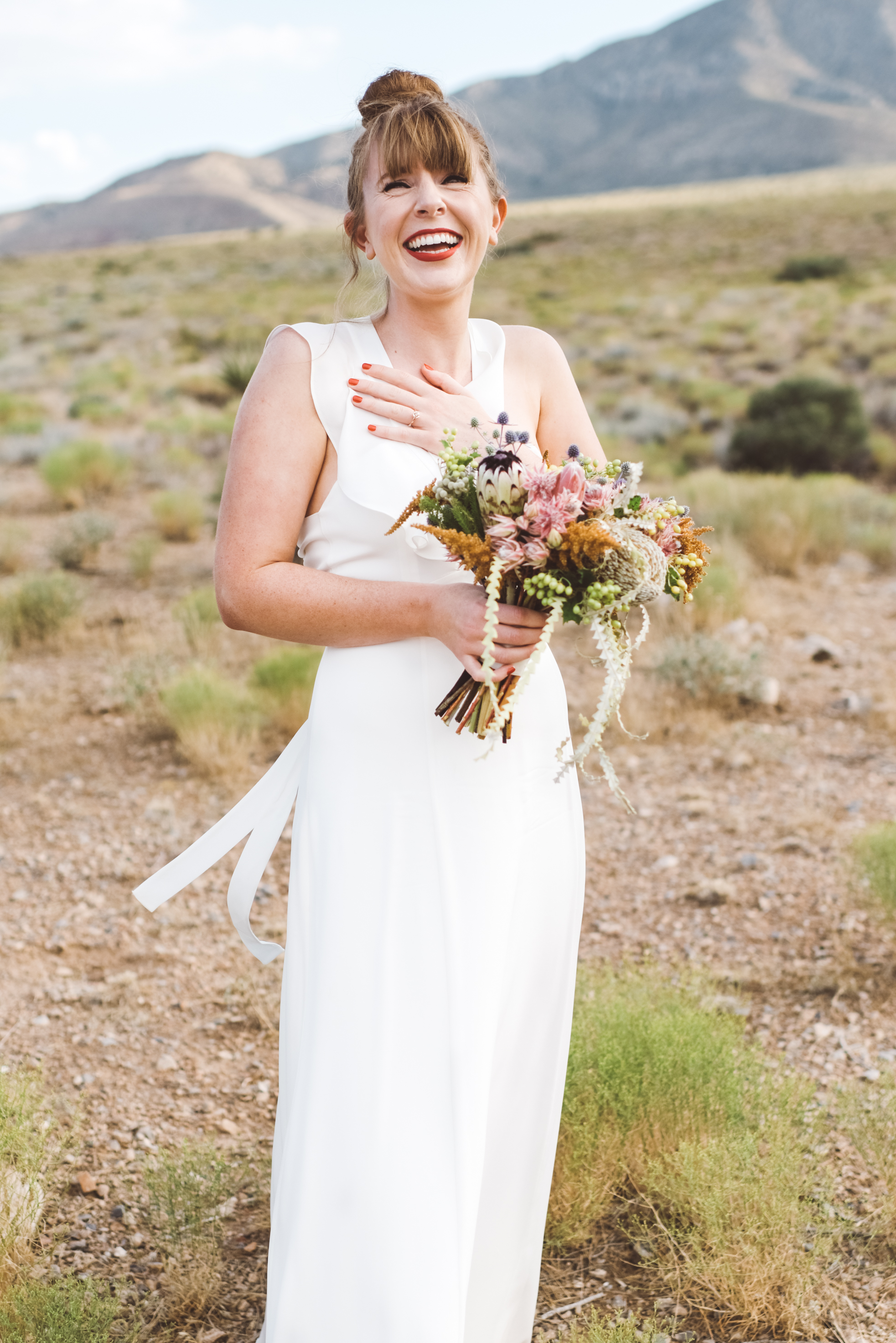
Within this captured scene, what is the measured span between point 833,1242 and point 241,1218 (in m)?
1.43

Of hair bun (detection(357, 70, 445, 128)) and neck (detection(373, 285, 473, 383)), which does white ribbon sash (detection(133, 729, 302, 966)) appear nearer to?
neck (detection(373, 285, 473, 383))

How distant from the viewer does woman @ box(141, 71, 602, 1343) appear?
5.39 ft

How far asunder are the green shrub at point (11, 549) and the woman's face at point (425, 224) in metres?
7.25

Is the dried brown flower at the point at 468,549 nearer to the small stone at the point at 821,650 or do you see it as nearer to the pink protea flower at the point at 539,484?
the pink protea flower at the point at 539,484

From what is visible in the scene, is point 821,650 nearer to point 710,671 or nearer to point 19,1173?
point 710,671

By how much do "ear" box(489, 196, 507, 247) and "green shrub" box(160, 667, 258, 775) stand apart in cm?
364

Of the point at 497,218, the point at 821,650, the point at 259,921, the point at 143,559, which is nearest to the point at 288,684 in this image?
the point at 259,921

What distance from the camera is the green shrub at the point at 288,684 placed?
18.3 ft

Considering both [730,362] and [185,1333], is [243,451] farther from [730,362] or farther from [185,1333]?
[730,362]

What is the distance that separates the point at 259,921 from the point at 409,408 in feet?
9.29

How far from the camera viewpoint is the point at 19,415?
13.8 metres

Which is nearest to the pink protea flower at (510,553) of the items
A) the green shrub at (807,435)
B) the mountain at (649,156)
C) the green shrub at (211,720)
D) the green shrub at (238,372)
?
the green shrub at (211,720)

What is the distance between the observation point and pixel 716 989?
11.8ft

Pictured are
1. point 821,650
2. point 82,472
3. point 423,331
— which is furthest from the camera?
point 82,472
